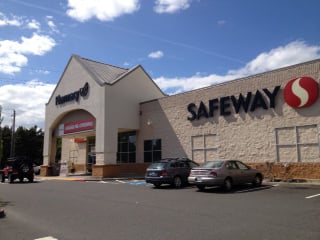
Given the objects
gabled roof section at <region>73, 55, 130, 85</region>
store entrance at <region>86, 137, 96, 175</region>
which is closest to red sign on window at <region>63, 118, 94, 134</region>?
store entrance at <region>86, 137, 96, 175</region>

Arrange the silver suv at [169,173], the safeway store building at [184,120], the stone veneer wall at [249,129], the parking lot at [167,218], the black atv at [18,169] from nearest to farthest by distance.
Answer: the parking lot at [167,218], the silver suv at [169,173], the stone veneer wall at [249,129], the safeway store building at [184,120], the black atv at [18,169]

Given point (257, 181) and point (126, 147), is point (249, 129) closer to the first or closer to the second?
point (257, 181)

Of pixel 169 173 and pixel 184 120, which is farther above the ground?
pixel 184 120

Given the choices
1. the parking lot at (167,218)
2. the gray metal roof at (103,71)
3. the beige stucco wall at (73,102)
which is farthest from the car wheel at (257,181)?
the gray metal roof at (103,71)

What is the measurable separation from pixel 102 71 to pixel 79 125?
606 centimetres

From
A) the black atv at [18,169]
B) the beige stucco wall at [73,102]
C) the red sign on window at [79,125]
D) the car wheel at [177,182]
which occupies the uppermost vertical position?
the beige stucco wall at [73,102]

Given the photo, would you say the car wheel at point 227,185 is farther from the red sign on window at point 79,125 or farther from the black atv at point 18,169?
the red sign on window at point 79,125

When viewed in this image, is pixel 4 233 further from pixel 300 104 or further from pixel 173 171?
pixel 300 104

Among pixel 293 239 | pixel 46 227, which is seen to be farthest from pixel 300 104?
pixel 46 227

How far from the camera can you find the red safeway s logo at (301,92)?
20422 millimetres

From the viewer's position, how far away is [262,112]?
74.8 feet

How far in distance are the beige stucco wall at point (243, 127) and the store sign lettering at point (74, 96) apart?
697 centimetres

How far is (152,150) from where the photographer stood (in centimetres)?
3070

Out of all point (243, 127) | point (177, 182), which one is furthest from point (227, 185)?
point (243, 127)
